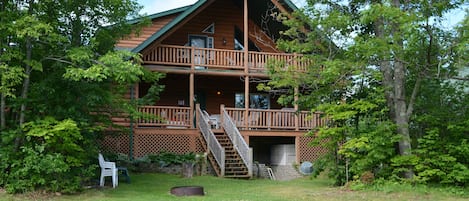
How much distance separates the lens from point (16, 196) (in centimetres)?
1043

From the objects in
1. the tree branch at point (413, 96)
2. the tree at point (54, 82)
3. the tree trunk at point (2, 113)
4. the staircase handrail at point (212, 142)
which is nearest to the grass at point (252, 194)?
the tree at point (54, 82)

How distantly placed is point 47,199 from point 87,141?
161cm

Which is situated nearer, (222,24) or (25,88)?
(25,88)

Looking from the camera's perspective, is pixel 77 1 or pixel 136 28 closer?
pixel 77 1

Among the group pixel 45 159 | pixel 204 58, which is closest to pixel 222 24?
pixel 204 58

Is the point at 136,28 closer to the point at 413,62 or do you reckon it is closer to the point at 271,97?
the point at 413,62

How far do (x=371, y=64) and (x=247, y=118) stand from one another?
7.05 meters

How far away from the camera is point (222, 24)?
21.7m

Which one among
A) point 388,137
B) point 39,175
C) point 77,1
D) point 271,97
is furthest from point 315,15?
point 271,97

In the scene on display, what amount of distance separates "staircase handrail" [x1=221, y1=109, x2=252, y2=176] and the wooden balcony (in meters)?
0.67

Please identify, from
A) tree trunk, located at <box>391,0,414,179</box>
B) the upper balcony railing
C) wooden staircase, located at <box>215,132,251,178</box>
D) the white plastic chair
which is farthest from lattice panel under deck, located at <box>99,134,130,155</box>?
tree trunk, located at <box>391,0,414,179</box>

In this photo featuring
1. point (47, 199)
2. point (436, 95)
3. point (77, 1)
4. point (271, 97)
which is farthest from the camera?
point (271, 97)

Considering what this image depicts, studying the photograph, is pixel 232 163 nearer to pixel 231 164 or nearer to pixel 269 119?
pixel 231 164

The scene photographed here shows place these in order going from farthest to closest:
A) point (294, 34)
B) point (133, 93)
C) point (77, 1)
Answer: point (133, 93) → point (294, 34) → point (77, 1)
